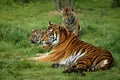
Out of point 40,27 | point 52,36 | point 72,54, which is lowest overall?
point 40,27

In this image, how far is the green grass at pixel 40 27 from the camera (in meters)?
6.67

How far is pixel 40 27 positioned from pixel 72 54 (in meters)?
4.53

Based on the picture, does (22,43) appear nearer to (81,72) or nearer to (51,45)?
(51,45)

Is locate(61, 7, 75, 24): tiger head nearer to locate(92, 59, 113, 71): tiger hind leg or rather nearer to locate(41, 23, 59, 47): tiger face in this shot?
locate(41, 23, 59, 47): tiger face

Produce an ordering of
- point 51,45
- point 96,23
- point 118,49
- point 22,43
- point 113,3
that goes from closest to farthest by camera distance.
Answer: point 51,45 < point 118,49 < point 22,43 < point 96,23 < point 113,3

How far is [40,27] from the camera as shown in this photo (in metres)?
11.8

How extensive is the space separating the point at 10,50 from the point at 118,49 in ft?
7.81

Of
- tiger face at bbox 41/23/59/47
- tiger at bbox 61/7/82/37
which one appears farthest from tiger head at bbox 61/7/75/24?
tiger face at bbox 41/23/59/47

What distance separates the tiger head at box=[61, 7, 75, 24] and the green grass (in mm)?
626

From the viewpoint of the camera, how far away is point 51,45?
8.02m

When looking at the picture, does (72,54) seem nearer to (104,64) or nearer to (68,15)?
(104,64)

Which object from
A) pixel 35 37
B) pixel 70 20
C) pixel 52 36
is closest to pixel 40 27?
pixel 70 20

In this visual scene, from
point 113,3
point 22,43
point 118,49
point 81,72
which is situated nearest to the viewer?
point 81,72

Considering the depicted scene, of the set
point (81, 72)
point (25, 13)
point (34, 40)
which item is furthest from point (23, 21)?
point (81, 72)
